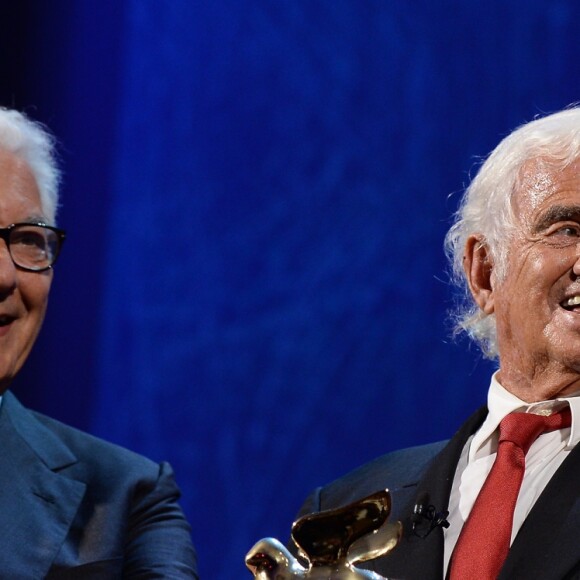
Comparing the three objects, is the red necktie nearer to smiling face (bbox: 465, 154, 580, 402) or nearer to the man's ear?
smiling face (bbox: 465, 154, 580, 402)

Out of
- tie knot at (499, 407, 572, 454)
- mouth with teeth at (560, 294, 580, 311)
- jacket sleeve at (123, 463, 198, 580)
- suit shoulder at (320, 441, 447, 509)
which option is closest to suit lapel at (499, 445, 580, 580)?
tie knot at (499, 407, 572, 454)

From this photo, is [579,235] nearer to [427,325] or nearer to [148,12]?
[427,325]

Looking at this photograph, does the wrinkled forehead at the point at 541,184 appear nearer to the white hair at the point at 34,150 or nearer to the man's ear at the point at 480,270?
the man's ear at the point at 480,270

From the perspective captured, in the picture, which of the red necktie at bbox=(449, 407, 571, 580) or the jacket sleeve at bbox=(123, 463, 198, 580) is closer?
the red necktie at bbox=(449, 407, 571, 580)

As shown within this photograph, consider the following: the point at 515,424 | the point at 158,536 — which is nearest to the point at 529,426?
the point at 515,424

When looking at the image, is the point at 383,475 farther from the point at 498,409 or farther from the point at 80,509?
the point at 80,509

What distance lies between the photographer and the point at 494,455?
200 cm

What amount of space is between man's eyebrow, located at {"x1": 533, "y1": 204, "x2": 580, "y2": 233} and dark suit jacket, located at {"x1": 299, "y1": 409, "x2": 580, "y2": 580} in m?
0.36

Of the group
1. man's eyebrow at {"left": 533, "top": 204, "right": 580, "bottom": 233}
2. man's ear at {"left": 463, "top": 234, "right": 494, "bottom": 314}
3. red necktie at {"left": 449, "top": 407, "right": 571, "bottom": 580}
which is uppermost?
man's eyebrow at {"left": 533, "top": 204, "right": 580, "bottom": 233}

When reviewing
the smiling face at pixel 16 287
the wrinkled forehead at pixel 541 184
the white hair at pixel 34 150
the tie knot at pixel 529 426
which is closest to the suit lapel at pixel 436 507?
the tie knot at pixel 529 426

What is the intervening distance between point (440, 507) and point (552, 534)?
0.25m

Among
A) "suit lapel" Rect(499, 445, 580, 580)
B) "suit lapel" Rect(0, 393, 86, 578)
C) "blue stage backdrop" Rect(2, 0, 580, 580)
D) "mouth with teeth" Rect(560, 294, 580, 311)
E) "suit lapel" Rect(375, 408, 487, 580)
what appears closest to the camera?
"suit lapel" Rect(499, 445, 580, 580)

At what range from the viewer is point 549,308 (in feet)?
6.51

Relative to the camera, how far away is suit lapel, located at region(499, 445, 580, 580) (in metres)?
1.65
